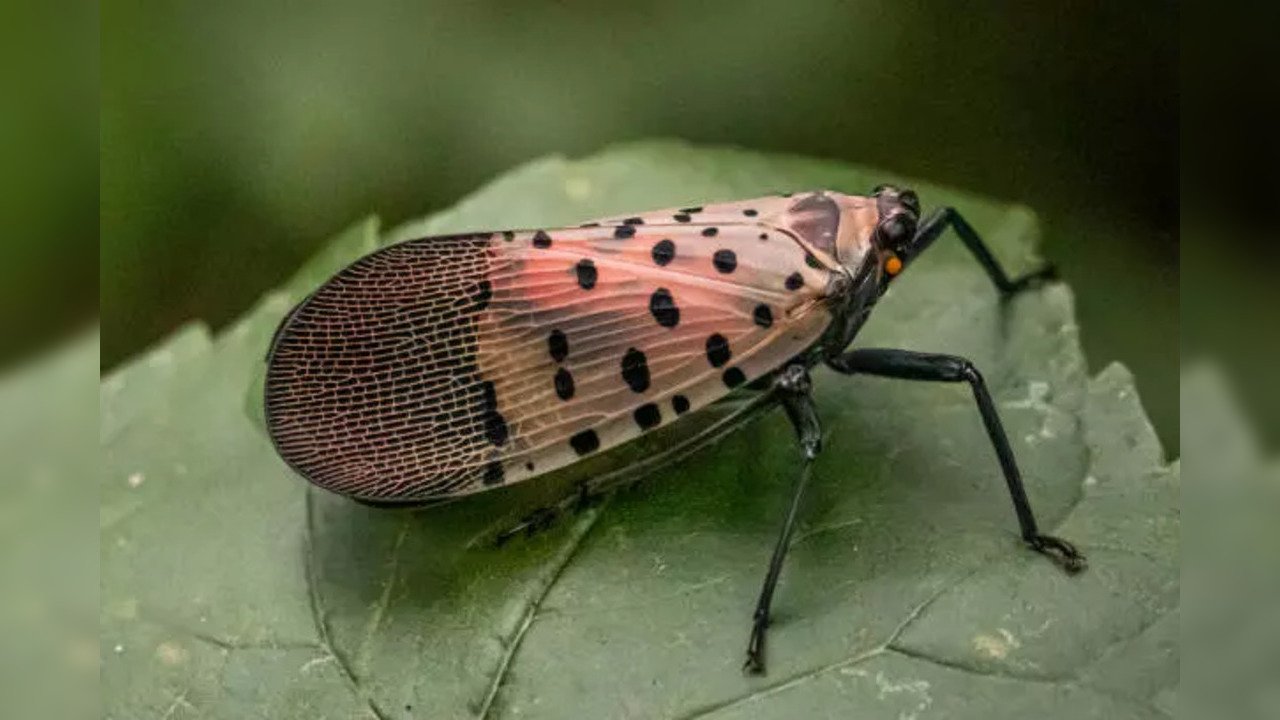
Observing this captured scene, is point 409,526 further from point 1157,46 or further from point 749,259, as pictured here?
point 1157,46

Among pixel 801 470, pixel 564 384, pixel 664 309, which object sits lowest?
pixel 801 470

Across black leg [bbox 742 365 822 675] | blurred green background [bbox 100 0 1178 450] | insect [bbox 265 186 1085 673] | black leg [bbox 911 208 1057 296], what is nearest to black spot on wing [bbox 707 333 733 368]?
insect [bbox 265 186 1085 673]

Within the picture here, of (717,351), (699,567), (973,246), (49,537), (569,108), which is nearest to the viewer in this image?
(49,537)

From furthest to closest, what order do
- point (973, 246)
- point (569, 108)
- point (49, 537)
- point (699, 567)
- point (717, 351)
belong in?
point (569, 108) → point (973, 246) → point (717, 351) → point (699, 567) → point (49, 537)

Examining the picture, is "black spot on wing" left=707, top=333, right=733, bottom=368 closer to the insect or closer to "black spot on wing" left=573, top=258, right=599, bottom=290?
the insect

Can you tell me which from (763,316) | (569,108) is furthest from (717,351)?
(569,108)

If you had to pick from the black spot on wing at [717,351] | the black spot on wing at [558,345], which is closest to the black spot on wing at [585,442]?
the black spot on wing at [558,345]

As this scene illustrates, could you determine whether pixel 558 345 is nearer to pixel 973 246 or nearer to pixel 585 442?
pixel 585 442

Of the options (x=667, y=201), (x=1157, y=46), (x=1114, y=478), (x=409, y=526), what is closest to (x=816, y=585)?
(x=1114, y=478)
